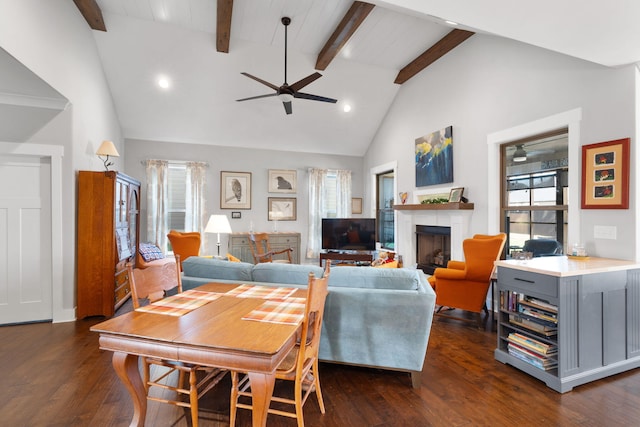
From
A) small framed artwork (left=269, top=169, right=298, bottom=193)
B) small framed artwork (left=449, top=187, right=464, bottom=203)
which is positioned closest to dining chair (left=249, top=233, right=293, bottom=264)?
small framed artwork (left=269, top=169, right=298, bottom=193)

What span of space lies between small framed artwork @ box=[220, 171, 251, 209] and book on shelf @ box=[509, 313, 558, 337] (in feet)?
17.7

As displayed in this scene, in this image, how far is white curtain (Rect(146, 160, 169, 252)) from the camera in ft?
19.9

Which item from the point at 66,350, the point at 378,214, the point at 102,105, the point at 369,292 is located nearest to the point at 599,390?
the point at 369,292

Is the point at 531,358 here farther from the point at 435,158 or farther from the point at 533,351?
the point at 435,158

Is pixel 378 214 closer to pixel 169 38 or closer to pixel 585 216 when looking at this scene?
pixel 585 216

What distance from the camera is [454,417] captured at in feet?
6.43

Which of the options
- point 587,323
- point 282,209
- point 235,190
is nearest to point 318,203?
point 282,209

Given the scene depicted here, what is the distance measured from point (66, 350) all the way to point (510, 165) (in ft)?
17.4

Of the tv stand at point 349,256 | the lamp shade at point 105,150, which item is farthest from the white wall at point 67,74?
the tv stand at point 349,256

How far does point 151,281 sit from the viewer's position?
6.72 feet

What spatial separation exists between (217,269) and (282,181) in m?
4.59

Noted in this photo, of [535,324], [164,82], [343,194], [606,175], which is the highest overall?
[164,82]

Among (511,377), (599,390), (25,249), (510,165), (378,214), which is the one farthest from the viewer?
(378,214)

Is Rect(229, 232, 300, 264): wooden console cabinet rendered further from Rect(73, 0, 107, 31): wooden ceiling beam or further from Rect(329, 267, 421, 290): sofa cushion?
Rect(329, 267, 421, 290): sofa cushion
